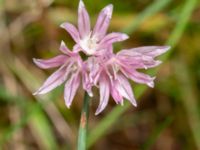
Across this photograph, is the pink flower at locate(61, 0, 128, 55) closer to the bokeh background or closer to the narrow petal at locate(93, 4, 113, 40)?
the narrow petal at locate(93, 4, 113, 40)

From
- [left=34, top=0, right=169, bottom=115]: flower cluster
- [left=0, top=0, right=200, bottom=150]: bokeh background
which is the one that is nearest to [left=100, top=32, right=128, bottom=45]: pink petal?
[left=34, top=0, right=169, bottom=115]: flower cluster

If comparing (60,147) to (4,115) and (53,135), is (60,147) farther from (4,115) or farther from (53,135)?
(4,115)

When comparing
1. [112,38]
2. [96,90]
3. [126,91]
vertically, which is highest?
[112,38]

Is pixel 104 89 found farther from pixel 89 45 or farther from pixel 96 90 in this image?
pixel 96 90

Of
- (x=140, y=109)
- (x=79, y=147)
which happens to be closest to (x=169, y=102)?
(x=140, y=109)

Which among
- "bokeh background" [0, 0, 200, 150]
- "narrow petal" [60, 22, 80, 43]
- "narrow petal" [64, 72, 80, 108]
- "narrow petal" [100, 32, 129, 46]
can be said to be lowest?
"bokeh background" [0, 0, 200, 150]

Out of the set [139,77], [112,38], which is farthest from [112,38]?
[139,77]
